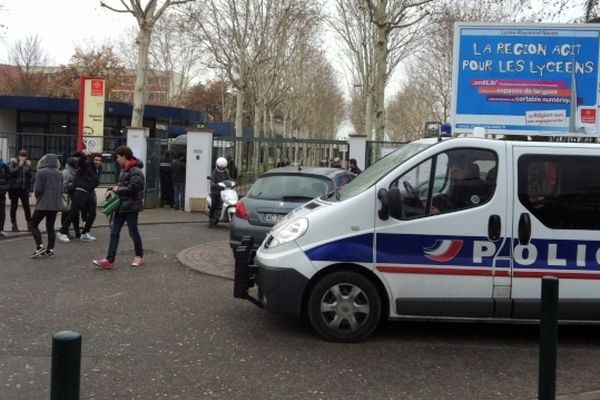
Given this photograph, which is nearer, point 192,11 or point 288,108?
point 192,11

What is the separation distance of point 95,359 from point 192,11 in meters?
28.8

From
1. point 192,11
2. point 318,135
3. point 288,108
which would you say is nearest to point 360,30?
point 192,11

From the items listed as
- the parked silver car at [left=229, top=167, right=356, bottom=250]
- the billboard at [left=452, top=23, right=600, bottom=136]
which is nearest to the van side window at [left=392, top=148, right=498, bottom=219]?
the parked silver car at [left=229, top=167, right=356, bottom=250]

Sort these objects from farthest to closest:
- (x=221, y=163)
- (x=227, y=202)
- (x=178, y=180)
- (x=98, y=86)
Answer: (x=98, y=86) → (x=178, y=180) → (x=221, y=163) → (x=227, y=202)

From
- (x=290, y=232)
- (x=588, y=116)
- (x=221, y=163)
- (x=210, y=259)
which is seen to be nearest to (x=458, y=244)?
(x=290, y=232)

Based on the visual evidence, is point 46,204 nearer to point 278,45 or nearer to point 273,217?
point 273,217

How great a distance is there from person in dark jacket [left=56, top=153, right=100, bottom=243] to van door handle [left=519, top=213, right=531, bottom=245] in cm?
835

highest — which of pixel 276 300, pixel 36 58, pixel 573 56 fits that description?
pixel 36 58

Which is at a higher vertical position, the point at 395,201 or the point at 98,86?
the point at 98,86

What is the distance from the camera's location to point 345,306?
18.7ft

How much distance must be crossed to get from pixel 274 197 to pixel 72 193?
4.84m

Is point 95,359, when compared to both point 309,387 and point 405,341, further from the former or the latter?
point 405,341

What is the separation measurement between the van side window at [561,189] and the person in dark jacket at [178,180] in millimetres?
13060

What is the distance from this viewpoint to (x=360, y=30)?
131 ft
